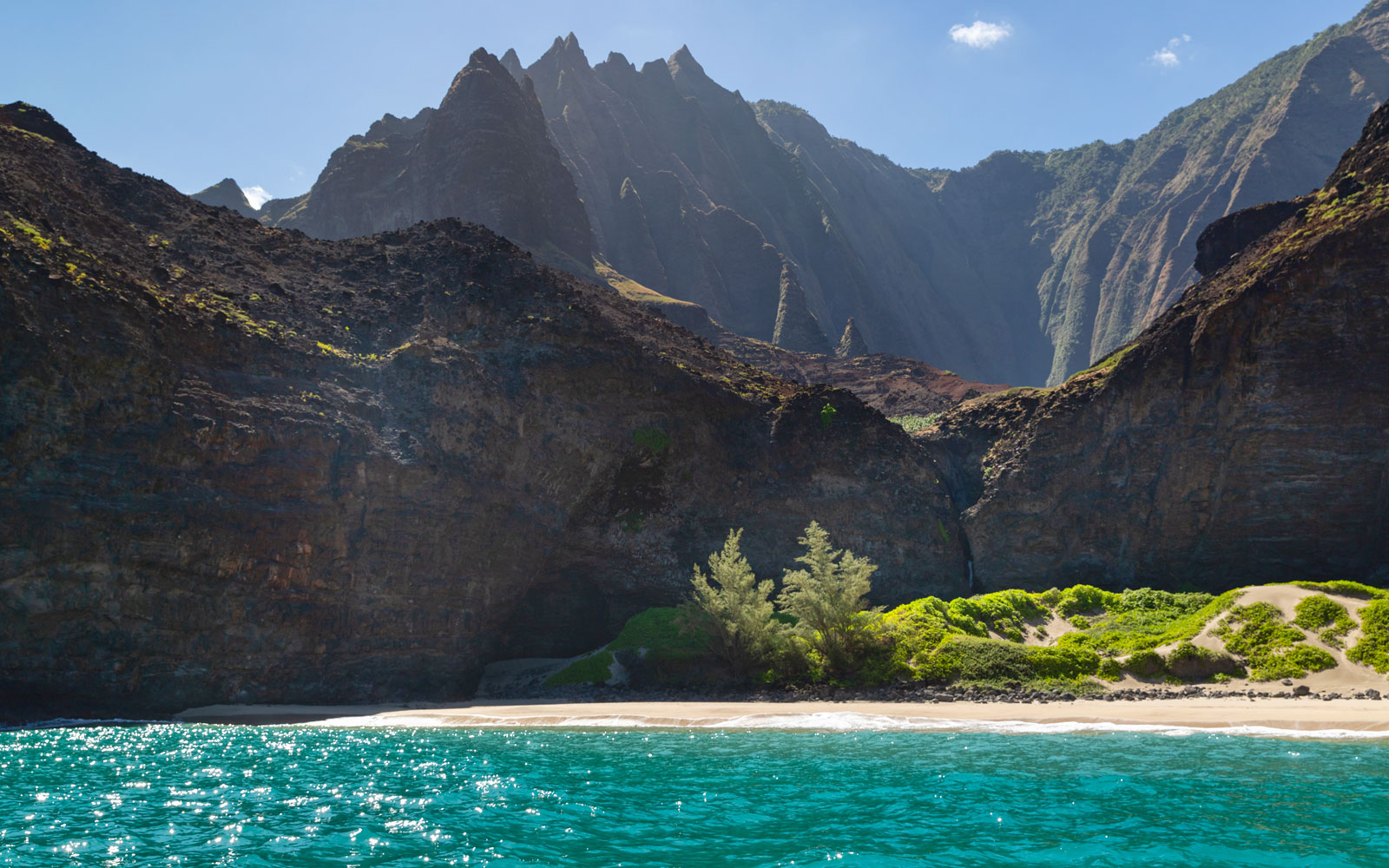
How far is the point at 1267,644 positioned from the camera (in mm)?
30422

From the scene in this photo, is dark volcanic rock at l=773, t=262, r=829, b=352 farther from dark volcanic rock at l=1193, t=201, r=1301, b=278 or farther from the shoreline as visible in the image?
the shoreline

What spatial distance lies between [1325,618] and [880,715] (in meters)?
18.1

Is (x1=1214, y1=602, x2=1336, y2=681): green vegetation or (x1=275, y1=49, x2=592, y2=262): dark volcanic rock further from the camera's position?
(x1=275, y1=49, x2=592, y2=262): dark volcanic rock

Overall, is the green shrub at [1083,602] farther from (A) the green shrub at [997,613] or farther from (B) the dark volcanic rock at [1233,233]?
(B) the dark volcanic rock at [1233,233]

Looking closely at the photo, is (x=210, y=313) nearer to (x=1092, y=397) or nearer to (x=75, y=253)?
(x=75, y=253)

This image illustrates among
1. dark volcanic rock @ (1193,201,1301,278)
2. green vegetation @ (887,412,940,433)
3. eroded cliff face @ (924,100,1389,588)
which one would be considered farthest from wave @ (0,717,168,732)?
dark volcanic rock @ (1193,201,1301,278)

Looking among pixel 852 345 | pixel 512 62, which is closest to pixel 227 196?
pixel 512 62

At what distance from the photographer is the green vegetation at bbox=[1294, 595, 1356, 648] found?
2958 centimetres

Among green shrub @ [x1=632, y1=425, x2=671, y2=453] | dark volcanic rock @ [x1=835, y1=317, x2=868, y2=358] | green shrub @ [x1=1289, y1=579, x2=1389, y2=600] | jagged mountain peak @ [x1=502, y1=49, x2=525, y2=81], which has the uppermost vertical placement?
jagged mountain peak @ [x1=502, y1=49, x2=525, y2=81]

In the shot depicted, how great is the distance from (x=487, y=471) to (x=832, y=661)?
20696mm

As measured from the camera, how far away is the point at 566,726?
1175 inches

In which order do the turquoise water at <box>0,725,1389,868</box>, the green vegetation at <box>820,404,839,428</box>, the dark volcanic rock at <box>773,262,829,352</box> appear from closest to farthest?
the turquoise water at <box>0,725,1389,868</box>, the green vegetation at <box>820,404,839,428</box>, the dark volcanic rock at <box>773,262,829,352</box>

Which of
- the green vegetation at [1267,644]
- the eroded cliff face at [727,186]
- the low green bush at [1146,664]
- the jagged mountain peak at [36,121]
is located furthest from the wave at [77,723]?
the eroded cliff face at [727,186]

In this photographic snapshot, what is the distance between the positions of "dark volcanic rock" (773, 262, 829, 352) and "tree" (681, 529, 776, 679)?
311 feet
